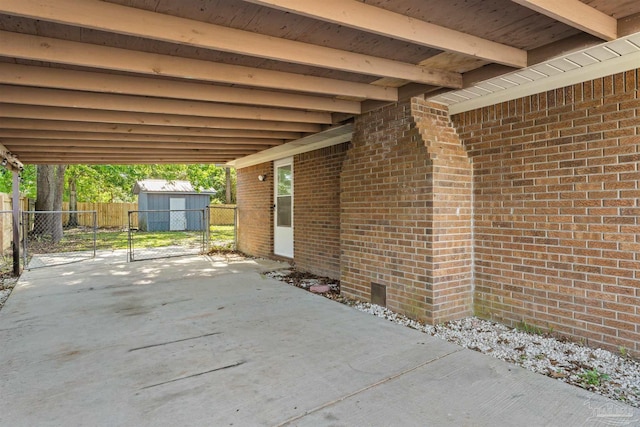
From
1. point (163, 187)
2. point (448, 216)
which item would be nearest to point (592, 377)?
point (448, 216)

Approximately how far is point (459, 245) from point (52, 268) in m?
8.54

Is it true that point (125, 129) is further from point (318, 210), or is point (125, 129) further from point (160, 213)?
point (160, 213)

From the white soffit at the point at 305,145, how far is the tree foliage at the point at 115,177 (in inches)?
524

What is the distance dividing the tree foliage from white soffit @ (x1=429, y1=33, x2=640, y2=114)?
1916 centimetres

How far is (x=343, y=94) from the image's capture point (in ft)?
13.7

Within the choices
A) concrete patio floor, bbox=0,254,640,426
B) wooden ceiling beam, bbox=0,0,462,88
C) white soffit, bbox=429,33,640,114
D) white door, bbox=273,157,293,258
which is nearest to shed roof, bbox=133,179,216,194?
white door, bbox=273,157,293,258

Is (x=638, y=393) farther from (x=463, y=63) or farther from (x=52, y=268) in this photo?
(x=52, y=268)

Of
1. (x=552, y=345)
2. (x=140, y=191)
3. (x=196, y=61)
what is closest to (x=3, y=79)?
(x=196, y=61)

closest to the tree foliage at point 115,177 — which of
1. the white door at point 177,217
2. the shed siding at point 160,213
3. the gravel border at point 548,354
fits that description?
the shed siding at point 160,213

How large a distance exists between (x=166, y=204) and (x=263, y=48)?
1969 centimetres

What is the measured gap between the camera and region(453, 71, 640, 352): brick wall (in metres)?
3.18

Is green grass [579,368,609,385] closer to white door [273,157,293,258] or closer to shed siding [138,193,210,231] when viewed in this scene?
white door [273,157,293,258]

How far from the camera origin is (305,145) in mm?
7488

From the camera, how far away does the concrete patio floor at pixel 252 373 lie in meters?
2.38
